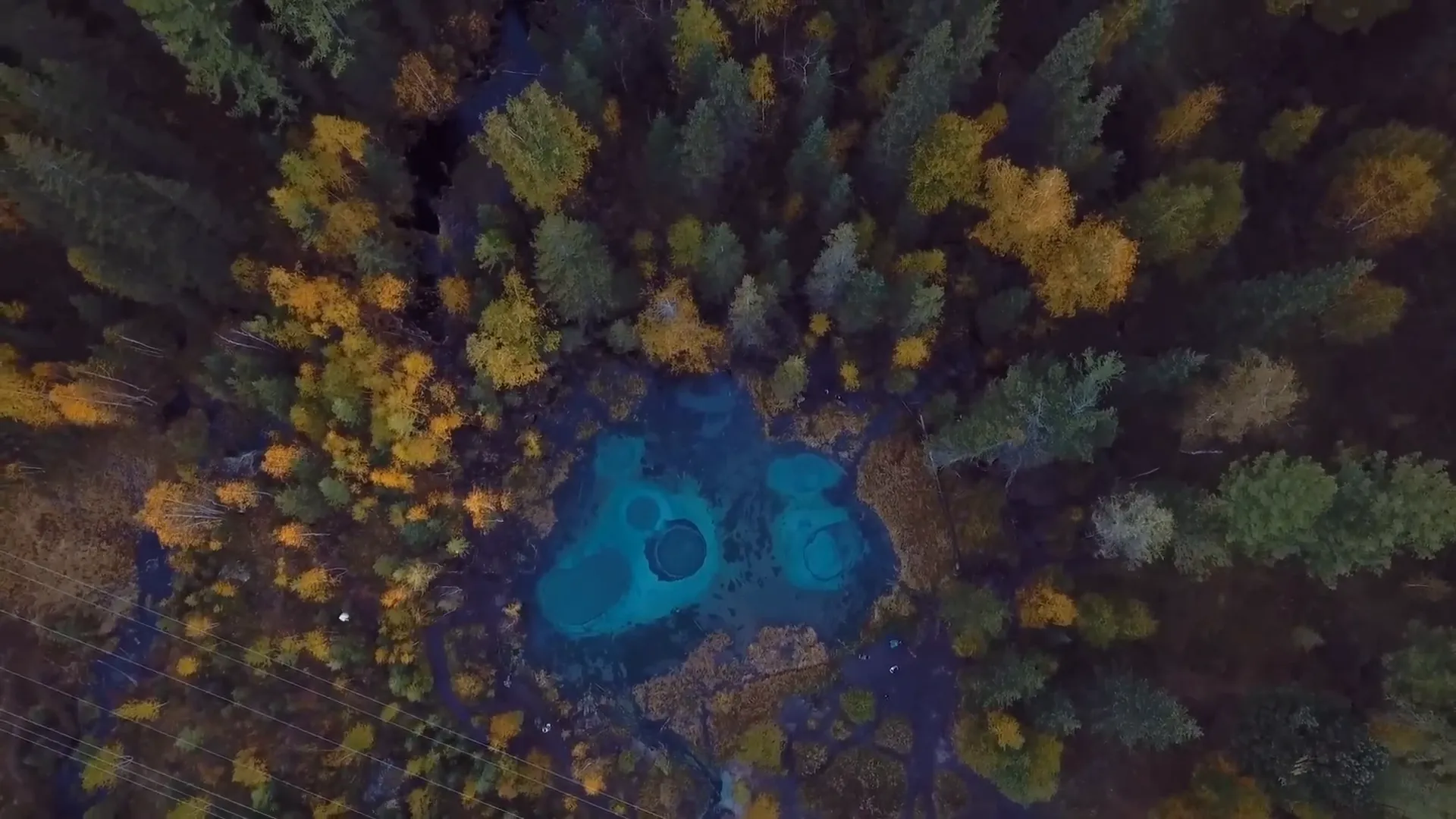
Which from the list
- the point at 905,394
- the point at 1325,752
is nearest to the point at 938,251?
the point at 905,394

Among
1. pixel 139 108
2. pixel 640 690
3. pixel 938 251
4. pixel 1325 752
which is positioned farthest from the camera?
pixel 640 690

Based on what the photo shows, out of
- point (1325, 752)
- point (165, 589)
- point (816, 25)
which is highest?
point (816, 25)

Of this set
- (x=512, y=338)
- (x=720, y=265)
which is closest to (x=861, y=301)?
(x=720, y=265)

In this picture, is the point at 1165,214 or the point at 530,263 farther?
the point at 530,263

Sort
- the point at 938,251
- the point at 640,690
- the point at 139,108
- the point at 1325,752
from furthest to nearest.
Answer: the point at 640,690 < the point at 938,251 < the point at 139,108 < the point at 1325,752

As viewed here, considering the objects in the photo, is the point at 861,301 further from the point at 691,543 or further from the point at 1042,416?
the point at 691,543

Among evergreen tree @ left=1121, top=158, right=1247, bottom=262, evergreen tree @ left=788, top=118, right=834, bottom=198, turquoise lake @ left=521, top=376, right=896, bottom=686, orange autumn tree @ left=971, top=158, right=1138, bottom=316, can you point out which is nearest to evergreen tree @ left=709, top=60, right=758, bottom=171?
evergreen tree @ left=788, top=118, right=834, bottom=198

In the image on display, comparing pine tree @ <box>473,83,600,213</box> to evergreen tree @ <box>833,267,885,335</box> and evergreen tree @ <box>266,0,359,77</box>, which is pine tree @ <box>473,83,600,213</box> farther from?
evergreen tree @ <box>833,267,885,335</box>

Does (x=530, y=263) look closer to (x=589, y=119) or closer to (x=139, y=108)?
(x=589, y=119)

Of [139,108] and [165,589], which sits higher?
[139,108]

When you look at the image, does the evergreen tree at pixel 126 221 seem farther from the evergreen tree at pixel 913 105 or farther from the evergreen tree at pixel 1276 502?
the evergreen tree at pixel 1276 502
